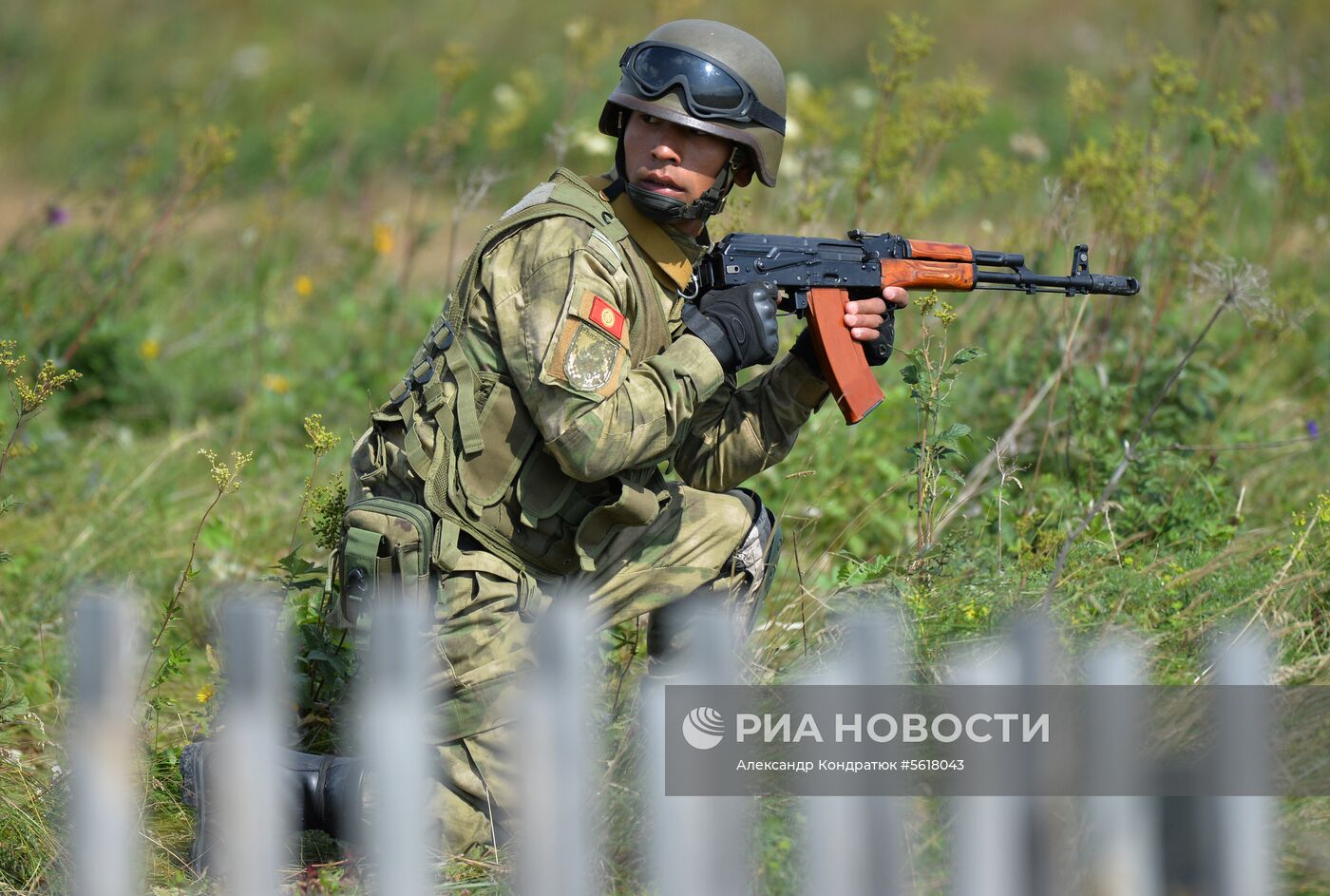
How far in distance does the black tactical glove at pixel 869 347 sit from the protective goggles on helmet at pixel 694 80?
0.57 metres

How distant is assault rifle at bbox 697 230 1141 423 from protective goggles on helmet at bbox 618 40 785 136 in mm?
295

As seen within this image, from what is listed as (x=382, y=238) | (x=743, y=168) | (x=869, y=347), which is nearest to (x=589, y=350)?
(x=743, y=168)

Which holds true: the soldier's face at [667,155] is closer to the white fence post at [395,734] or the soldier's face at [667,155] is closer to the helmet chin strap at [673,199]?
the helmet chin strap at [673,199]

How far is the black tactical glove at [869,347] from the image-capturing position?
3633 millimetres

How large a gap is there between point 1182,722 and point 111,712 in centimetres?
201

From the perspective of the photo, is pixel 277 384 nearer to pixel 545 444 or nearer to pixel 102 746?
pixel 545 444

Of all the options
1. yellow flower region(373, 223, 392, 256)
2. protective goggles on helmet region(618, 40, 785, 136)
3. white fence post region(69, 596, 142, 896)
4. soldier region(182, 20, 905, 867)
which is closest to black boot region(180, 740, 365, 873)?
soldier region(182, 20, 905, 867)

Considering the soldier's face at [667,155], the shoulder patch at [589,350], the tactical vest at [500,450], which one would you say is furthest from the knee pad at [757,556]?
the soldier's face at [667,155]

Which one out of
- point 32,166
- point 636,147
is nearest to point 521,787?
point 636,147

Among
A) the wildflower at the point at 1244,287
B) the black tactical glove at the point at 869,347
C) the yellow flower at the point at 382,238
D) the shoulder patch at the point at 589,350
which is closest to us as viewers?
the shoulder patch at the point at 589,350

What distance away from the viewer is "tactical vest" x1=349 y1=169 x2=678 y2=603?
3.29m

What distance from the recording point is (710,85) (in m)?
3.33

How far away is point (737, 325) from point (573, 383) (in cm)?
44

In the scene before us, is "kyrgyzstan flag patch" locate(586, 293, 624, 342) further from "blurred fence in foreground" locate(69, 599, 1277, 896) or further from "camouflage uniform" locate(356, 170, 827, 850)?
"blurred fence in foreground" locate(69, 599, 1277, 896)
